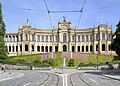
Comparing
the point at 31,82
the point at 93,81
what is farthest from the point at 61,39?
the point at 31,82

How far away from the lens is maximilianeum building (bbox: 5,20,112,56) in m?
124

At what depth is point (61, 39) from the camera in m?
129

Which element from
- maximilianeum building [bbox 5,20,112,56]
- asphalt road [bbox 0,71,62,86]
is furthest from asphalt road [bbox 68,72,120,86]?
maximilianeum building [bbox 5,20,112,56]

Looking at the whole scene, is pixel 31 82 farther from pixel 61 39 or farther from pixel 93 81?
pixel 61 39

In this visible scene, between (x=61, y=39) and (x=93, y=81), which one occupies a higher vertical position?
(x=61, y=39)

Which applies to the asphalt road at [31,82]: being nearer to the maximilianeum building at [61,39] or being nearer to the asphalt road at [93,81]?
the asphalt road at [93,81]

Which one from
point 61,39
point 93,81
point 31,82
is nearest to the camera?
point 31,82

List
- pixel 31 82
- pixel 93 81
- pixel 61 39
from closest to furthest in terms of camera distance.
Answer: pixel 31 82 → pixel 93 81 → pixel 61 39

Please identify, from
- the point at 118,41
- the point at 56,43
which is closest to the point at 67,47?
the point at 56,43

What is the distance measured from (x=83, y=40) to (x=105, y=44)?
11.1 meters

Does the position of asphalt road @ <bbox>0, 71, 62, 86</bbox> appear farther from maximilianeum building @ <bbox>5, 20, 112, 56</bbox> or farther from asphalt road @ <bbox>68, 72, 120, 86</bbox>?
maximilianeum building @ <bbox>5, 20, 112, 56</bbox>

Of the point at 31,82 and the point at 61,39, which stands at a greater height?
the point at 61,39

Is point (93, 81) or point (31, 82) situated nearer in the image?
point (31, 82)

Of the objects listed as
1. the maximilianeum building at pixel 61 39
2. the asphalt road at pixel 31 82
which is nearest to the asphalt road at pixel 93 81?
the asphalt road at pixel 31 82
